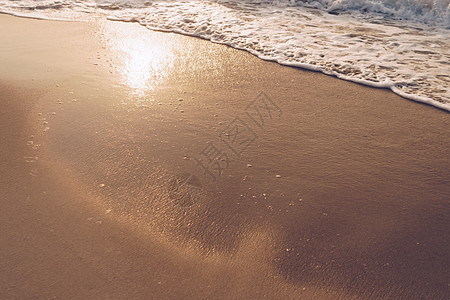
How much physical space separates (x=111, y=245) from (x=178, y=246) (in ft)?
1.13

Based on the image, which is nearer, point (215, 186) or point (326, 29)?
point (215, 186)

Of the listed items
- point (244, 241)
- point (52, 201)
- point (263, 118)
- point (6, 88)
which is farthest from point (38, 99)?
point (244, 241)

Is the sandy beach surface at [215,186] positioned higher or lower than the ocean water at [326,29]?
lower

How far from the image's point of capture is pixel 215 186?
2131 millimetres

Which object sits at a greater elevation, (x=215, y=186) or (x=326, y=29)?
(x=326, y=29)

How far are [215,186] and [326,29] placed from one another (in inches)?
148

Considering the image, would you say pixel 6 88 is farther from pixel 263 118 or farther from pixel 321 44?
pixel 321 44

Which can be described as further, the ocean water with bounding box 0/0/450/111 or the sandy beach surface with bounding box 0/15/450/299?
the ocean water with bounding box 0/0/450/111

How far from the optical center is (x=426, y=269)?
5.45 feet

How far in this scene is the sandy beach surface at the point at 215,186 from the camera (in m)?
1.60

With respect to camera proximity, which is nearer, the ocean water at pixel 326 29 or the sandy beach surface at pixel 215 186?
the sandy beach surface at pixel 215 186

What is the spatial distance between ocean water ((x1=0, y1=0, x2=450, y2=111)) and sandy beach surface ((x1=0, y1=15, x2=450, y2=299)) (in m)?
0.45

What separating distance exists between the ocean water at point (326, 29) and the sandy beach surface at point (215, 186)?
45cm

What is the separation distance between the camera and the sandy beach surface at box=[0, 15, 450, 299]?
63.0 inches
